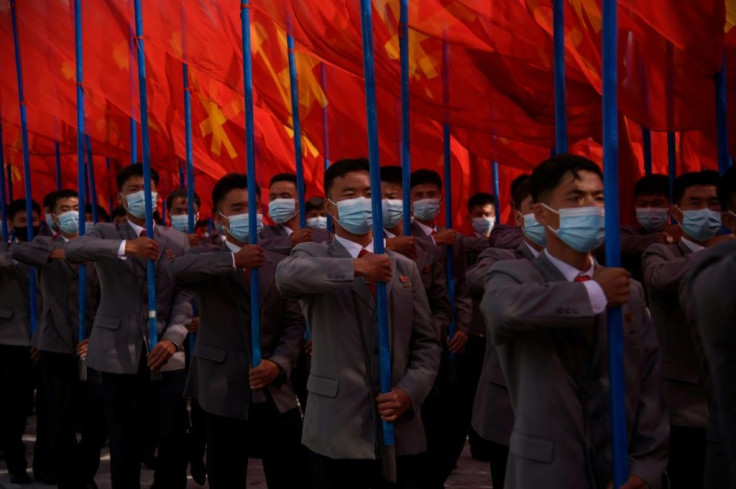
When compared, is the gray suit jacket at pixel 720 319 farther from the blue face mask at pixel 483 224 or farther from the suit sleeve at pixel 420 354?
the blue face mask at pixel 483 224

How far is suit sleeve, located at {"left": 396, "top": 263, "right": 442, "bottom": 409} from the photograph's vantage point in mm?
3576

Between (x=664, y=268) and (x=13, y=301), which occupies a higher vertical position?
(x=664, y=268)

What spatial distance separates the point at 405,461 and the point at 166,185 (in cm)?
742

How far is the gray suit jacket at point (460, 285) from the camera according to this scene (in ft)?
18.4

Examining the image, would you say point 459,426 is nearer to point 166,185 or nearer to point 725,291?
point 725,291

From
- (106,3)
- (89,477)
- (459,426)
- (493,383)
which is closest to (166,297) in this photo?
(89,477)

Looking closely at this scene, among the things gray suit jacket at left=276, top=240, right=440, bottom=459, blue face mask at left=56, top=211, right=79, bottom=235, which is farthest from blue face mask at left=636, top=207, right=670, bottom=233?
blue face mask at left=56, top=211, right=79, bottom=235

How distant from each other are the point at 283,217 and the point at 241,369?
5.31ft

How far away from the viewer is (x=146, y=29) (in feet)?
21.6

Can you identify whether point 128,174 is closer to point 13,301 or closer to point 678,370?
point 13,301

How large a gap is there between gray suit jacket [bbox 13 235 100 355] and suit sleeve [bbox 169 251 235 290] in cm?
186

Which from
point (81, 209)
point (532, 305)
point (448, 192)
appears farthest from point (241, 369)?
Result: point (532, 305)

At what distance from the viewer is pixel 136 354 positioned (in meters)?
5.10

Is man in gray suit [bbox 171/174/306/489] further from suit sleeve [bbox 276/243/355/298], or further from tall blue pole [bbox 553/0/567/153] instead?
tall blue pole [bbox 553/0/567/153]
